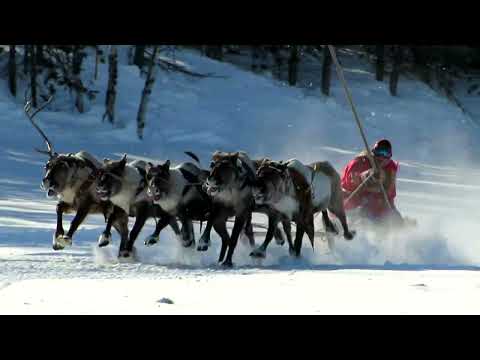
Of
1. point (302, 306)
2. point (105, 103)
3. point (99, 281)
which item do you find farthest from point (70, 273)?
point (105, 103)

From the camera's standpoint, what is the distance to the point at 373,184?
37.8ft

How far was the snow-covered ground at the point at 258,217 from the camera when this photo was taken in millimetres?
6379

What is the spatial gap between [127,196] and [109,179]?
31 centimetres

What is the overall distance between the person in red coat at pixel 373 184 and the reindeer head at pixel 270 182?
2.03 metres

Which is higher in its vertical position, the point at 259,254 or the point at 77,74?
the point at 259,254

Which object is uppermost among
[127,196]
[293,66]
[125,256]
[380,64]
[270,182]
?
[270,182]

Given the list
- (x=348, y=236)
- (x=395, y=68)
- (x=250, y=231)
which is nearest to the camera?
(x=250, y=231)

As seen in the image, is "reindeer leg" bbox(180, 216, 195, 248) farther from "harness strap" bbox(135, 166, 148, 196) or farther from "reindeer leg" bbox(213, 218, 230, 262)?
"harness strap" bbox(135, 166, 148, 196)

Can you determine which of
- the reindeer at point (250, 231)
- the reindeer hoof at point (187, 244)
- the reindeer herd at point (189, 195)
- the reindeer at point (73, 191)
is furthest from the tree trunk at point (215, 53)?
the reindeer hoof at point (187, 244)

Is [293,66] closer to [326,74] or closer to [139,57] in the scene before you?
[326,74]

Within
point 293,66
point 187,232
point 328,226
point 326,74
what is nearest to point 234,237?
point 187,232

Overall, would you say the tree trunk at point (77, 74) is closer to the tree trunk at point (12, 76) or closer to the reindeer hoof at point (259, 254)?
the tree trunk at point (12, 76)

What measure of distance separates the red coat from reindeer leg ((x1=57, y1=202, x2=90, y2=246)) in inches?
124

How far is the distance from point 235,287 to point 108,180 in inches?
123
